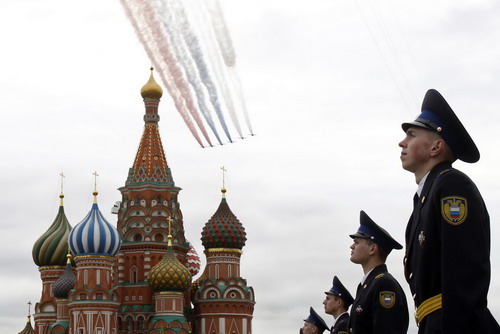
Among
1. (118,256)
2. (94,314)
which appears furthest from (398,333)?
(118,256)

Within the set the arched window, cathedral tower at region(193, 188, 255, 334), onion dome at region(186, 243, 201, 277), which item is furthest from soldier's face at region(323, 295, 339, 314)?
onion dome at region(186, 243, 201, 277)

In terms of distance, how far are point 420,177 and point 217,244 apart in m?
51.0

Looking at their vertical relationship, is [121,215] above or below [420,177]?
above

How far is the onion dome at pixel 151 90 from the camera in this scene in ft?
191

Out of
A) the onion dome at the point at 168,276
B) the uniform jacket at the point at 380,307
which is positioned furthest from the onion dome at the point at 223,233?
the uniform jacket at the point at 380,307

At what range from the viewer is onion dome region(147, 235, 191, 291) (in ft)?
174

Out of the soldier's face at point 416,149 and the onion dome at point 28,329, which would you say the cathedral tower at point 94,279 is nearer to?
the onion dome at point 28,329

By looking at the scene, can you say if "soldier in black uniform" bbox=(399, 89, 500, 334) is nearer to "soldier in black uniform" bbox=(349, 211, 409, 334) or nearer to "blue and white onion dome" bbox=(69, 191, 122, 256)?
"soldier in black uniform" bbox=(349, 211, 409, 334)

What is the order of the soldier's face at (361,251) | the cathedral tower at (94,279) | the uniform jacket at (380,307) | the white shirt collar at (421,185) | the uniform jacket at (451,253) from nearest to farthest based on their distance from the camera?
the uniform jacket at (451,253)
the white shirt collar at (421,185)
the uniform jacket at (380,307)
the soldier's face at (361,251)
the cathedral tower at (94,279)

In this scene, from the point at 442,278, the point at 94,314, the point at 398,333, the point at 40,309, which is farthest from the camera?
the point at 40,309

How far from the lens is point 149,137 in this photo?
58938 mm

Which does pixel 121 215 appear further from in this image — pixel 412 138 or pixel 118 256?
pixel 412 138

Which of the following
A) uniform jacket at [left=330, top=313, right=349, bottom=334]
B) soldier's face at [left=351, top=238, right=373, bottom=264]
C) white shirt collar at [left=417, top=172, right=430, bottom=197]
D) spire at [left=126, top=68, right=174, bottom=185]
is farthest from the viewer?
spire at [left=126, top=68, right=174, bottom=185]

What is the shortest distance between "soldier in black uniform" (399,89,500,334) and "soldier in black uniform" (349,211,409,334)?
2506mm
